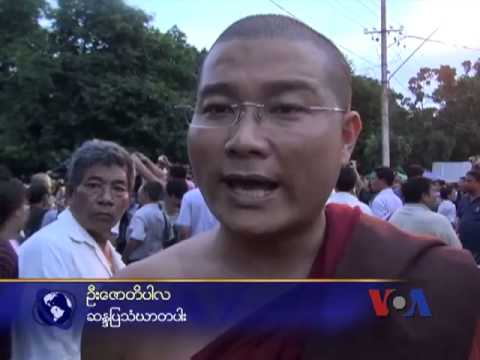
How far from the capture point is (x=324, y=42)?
1.35 metres

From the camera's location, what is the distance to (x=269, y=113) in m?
1.25

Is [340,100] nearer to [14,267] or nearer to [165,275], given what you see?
[165,275]

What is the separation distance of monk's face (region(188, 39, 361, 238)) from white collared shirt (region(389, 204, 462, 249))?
134 inches

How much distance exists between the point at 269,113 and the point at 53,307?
521 mm

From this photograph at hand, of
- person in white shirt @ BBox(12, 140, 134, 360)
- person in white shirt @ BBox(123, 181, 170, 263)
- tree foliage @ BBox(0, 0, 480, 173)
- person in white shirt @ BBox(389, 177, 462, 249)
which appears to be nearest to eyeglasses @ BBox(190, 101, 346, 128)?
person in white shirt @ BBox(12, 140, 134, 360)

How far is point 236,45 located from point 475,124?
29586mm

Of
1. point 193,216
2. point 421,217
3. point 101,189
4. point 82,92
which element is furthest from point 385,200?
point 82,92

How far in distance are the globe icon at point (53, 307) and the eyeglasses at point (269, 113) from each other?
407 mm

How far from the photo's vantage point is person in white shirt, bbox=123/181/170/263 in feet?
18.8

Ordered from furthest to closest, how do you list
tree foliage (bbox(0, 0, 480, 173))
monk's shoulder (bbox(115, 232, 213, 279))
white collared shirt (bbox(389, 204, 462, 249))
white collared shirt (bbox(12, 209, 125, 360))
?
tree foliage (bbox(0, 0, 480, 173)) < white collared shirt (bbox(389, 204, 462, 249)) < white collared shirt (bbox(12, 209, 125, 360)) < monk's shoulder (bbox(115, 232, 213, 279))

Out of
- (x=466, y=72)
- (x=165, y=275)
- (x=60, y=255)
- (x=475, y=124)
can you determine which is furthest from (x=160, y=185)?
(x=475, y=124)

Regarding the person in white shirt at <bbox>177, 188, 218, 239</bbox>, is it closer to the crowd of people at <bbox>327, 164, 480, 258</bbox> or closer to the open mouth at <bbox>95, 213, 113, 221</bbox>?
the crowd of people at <bbox>327, 164, 480, 258</bbox>

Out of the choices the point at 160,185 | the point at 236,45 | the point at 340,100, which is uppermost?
the point at 236,45

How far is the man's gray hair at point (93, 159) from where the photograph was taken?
9.90 feet
